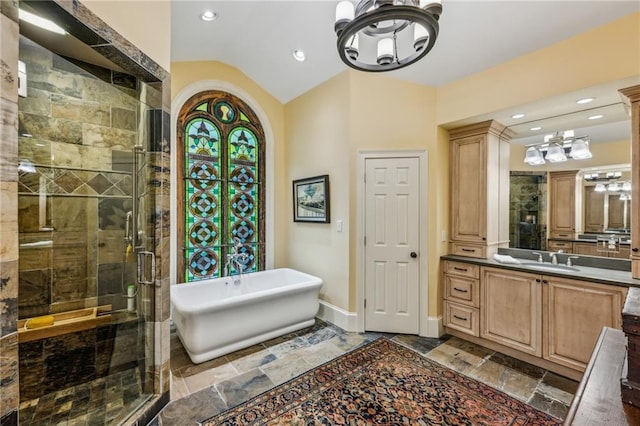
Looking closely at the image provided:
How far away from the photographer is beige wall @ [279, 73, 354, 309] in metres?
3.21

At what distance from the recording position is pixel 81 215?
2.35 m

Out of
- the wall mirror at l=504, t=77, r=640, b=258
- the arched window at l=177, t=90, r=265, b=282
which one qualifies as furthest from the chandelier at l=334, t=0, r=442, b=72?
the arched window at l=177, t=90, r=265, b=282

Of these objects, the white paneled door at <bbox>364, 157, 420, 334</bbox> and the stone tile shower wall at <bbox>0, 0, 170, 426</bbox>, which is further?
the white paneled door at <bbox>364, 157, 420, 334</bbox>

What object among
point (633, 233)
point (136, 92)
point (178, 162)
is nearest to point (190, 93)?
point (178, 162)

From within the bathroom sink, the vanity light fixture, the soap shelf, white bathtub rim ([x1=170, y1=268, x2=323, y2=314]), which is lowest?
the soap shelf

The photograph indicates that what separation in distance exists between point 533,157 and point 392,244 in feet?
5.97

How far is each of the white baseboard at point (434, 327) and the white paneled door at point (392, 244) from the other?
0.42ft

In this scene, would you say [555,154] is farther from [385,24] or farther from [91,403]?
[91,403]

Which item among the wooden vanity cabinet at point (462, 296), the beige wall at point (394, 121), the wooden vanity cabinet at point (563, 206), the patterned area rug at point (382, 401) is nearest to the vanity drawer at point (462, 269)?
the wooden vanity cabinet at point (462, 296)

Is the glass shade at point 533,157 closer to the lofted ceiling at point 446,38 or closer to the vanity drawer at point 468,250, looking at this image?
the lofted ceiling at point 446,38

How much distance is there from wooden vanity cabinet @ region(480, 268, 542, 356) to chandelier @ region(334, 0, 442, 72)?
2188mm

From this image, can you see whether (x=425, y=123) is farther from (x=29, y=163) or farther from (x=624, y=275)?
(x=29, y=163)

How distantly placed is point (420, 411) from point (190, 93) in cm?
393

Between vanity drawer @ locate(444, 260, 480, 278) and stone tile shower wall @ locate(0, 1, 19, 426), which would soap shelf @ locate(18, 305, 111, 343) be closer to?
stone tile shower wall @ locate(0, 1, 19, 426)
